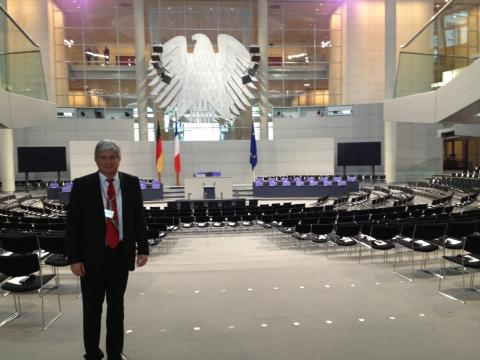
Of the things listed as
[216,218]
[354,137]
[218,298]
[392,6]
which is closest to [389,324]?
[218,298]

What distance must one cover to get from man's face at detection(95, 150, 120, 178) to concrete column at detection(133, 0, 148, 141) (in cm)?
2428

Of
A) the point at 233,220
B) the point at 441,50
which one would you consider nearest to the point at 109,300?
the point at 233,220

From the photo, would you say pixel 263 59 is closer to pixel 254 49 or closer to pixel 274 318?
pixel 254 49

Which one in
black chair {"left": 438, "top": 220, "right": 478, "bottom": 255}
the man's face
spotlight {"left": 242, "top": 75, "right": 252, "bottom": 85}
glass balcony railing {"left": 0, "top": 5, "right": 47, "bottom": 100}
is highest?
spotlight {"left": 242, "top": 75, "right": 252, "bottom": 85}

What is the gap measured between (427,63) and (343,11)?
2180cm

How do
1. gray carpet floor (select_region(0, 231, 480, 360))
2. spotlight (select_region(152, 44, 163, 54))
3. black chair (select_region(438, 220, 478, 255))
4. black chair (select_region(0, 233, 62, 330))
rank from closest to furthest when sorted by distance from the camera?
1. gray carpet floor (select_region(0, 231, 480, 360))
2. black chair (select_region(0, 233, 62, 330))
3. black chair (select_region(438, 220, 478, 255))
4. spotlight (select_region(152, 44, 163, 54))

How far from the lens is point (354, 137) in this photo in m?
28.9

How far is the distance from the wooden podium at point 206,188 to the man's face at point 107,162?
16684 millimetres

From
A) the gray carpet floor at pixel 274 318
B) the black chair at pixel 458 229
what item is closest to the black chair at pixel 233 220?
the gray carpet floor at pixel 274 318

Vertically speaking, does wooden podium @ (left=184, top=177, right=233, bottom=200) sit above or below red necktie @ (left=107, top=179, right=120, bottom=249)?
below

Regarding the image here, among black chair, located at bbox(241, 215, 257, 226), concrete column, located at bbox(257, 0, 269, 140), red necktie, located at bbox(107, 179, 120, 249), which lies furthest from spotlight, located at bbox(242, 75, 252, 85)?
red necktie, located at bbox(107, 179, 120, 249)

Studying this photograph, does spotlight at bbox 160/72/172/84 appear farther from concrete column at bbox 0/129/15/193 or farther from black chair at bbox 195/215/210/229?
black chair at bbox 195/215/210/229

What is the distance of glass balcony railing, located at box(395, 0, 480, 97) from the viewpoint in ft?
24.9

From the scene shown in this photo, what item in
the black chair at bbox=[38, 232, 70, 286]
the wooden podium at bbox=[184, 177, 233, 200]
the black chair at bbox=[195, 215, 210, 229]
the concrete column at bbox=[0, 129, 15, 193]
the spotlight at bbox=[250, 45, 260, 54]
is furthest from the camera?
the spotlight at bbox=[250, 45, 260, 54]
